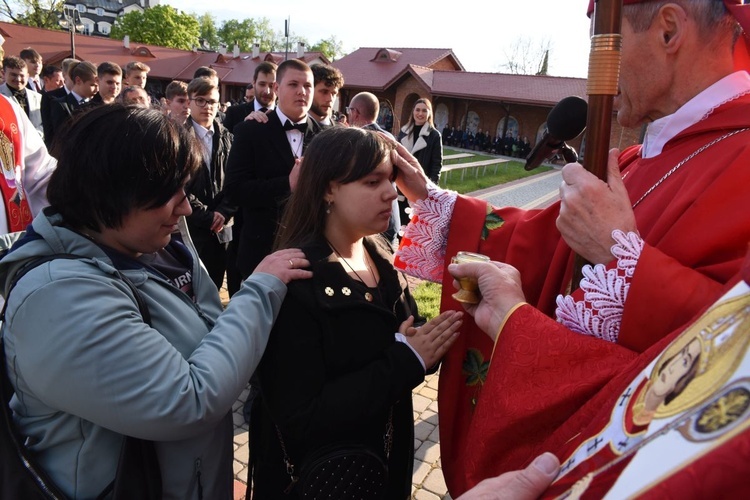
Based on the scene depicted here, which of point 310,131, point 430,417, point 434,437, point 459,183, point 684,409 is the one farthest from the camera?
point 459,183

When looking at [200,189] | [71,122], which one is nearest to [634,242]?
[71,122]

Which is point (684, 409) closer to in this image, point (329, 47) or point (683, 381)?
point (683, 381)

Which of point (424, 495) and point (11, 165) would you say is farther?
point (424, 495)

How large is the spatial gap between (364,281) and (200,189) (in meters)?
2.90

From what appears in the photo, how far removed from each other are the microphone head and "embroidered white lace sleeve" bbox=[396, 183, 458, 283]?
0.50 m

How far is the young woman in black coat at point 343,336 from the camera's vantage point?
1.63 meters

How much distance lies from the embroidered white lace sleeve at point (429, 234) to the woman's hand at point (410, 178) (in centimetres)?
4

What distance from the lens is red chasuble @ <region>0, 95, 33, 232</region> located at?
255 cm

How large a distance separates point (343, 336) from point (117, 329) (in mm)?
736

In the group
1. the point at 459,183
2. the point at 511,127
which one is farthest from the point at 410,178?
the point at 511,127

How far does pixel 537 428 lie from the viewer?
119 cm

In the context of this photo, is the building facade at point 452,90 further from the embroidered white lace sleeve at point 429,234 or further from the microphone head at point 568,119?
the microphone head at point 568,119

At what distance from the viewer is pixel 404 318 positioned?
6.72 ft

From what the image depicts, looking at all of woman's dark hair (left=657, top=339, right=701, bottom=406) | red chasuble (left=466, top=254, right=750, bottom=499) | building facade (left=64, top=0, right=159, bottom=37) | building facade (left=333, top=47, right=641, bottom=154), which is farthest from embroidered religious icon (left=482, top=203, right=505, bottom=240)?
building facade (left=64, top=0, right=159, bottom=37)
